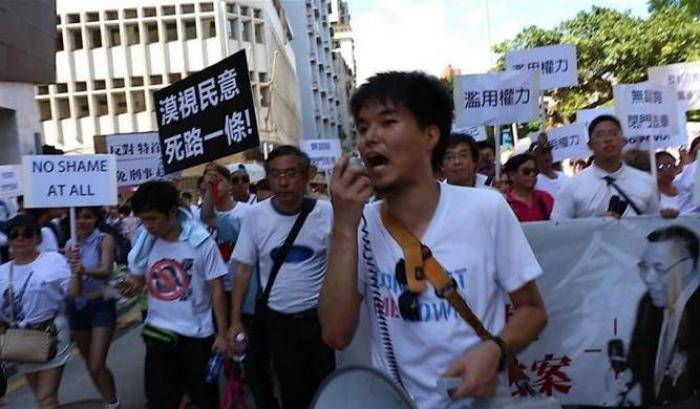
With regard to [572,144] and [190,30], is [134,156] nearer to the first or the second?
[572,144]

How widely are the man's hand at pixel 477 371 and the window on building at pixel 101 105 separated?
45963 mm

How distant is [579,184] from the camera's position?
16.9 feet

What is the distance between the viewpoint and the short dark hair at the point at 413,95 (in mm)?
2090

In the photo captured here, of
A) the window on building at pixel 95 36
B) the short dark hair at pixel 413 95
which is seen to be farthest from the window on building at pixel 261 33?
the short dark hair at pixel 413 95

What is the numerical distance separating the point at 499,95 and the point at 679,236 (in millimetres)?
3423

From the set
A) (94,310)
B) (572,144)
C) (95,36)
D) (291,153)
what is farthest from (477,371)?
(95,36)

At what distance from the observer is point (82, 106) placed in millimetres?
46156

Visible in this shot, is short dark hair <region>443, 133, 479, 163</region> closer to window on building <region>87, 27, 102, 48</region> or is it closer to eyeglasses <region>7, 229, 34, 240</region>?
eyeglasses <region>7, 229, 34, 240</region>

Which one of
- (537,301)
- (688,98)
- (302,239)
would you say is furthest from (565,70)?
(537,301)

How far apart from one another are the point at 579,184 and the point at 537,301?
3126mm

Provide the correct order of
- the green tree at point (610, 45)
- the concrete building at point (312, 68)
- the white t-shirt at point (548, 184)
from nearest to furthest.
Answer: the white t-shirt at point (548, 184)
the green tree at point (610, 45)
the concrete building at point (312, 68)

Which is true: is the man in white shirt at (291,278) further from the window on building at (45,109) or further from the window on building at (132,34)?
the window on building at (45,109)

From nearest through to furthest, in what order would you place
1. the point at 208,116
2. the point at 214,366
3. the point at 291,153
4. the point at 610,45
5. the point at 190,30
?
the point at 214,366, the point at 291,153, the point at 208,116, the point at 610,45, the point at 190,30

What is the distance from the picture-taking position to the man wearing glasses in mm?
4633
